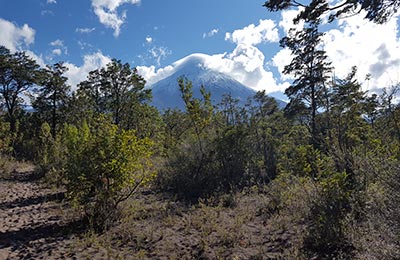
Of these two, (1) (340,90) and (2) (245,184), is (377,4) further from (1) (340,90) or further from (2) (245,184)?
(2) (245,184)

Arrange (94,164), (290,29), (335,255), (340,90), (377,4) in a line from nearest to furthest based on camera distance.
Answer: (335,255), (377,4), (94,164), (340,90), (290,29)

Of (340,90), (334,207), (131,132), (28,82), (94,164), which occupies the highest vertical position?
(28,82)

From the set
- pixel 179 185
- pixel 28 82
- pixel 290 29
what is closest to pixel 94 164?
pixel 179 185

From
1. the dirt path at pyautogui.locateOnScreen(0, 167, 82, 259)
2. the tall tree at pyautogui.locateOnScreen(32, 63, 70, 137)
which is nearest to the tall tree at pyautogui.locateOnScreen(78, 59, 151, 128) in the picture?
the tall tree at pyautogui.locateOnScreen(32, 63, 70, 137)

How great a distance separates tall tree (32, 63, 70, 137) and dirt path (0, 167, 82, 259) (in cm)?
1389

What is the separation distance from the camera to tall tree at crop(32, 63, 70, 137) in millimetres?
22578

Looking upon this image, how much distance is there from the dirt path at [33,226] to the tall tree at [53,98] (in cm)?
1389

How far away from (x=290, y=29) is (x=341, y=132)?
32.7ft

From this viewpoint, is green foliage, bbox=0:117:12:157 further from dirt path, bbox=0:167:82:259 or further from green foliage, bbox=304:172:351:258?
green foliage, bbox=304:172:351:258

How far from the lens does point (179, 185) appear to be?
34.7 ft

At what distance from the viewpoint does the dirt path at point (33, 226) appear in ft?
16.5

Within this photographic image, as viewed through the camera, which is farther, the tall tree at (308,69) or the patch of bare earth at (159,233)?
the tall tree at (308,69)

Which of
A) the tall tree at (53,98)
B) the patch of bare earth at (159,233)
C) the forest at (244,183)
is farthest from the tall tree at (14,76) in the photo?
the patch of bare earth at (159,233)

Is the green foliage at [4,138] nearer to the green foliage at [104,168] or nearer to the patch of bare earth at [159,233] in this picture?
the patch of bare earth at [159,233]
